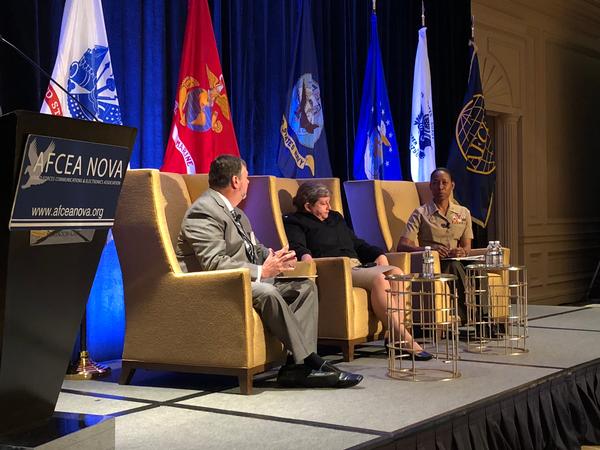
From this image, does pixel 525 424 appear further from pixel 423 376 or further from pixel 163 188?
pixel 163 188

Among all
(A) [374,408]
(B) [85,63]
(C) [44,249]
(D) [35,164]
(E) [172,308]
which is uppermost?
(B) [85,63]

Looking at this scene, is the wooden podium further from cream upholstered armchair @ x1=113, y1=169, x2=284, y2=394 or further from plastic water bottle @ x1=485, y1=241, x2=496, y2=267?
plastic water bottle @ x1=485, y1=241, x2=496, y2=267

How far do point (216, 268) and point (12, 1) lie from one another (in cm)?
173

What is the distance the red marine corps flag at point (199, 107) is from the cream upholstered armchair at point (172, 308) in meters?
1.06

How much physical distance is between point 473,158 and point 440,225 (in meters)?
1.95

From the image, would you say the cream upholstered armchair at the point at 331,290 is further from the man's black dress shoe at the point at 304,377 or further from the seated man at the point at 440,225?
the seated man at the point at 440,225

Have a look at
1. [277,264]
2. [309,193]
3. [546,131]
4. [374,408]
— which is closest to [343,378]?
[374,408]

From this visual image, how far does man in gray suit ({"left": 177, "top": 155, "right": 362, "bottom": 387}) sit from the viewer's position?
11.1 ft

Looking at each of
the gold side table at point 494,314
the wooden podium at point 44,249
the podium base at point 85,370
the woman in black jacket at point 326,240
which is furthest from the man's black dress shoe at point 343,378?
the wooden podium at point 44,249

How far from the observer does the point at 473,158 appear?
22.5 ft

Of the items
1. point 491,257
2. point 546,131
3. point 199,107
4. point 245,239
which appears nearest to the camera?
point 245,239

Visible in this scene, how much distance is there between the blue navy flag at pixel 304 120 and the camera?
5.50 m

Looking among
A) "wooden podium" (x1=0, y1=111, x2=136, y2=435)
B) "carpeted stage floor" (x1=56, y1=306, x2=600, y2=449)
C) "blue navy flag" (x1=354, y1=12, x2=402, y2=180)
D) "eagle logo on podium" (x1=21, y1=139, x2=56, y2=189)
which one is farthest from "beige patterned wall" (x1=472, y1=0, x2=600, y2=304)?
"eagle logo on podium" (x1=21, y1=139, x2=56, y2=189)

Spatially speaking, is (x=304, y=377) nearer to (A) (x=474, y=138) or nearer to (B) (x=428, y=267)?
(B) (x=428, y=267)
